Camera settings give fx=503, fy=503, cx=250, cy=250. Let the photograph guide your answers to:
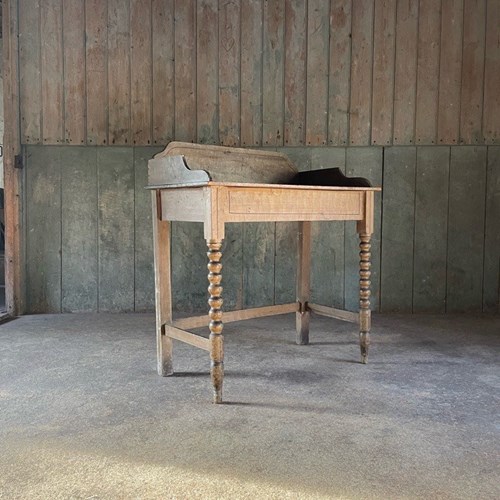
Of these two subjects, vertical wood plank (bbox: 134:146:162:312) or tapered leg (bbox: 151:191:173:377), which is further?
vertical wood plank (bbox: 134:146:162:312)

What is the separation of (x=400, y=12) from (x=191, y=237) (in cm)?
224

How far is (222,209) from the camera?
197cm

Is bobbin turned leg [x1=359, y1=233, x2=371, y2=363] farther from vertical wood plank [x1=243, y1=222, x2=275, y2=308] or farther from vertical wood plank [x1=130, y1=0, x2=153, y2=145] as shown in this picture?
vertical wood plank [x1=130, y1=0, x2=153, y2=145]

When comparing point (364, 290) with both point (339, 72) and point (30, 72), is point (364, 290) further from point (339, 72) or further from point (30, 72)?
point (30, 72)

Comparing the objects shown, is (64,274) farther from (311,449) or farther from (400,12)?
(400,12)

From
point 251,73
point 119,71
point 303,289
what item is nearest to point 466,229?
point 303,289

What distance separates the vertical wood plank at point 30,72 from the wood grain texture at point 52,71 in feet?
0.12

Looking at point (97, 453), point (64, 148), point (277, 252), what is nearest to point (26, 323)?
point (64, 148)

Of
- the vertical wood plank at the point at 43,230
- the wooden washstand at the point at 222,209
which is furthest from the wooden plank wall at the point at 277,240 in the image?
the wooden washstand at the point at 222,209

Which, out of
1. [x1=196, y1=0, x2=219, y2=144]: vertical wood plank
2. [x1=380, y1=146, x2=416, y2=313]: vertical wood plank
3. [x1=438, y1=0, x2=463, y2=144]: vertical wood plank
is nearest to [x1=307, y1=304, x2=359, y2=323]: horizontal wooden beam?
[x1=380, y1=146, x2=416, y2=313]: vertical wood plank

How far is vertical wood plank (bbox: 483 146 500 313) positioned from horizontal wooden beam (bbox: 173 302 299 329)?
5.78 feet

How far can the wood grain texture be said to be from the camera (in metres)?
3.61

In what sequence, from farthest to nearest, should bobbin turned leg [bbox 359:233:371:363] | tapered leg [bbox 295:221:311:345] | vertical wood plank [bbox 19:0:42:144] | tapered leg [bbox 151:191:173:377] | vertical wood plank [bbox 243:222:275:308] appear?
vertical wood plank [bbox 243:222:275:308], vertical wood plank [bbox 19:0:42:144], tapered leg [bbox 295:221:311:345], bobbin turned leg [bbox 359:233:371:363], tapered leg [bbox 151:191:173:377]

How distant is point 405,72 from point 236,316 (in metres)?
2.31
